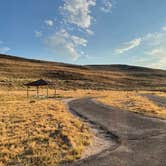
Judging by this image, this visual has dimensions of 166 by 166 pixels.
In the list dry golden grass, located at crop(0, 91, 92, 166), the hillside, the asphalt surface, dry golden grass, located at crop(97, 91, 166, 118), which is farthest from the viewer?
the hillside

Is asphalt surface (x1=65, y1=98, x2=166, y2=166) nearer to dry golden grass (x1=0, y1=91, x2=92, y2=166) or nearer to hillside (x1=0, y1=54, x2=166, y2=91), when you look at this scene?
dry golden grass (x1=0, y1=91, x2=92, y2=166)

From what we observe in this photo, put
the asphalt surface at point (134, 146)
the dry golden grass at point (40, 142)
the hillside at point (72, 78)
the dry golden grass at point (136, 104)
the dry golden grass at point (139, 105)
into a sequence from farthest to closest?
the hillside at point (72, 78) → the dry golden grass at point (136, 104) → the dry golden grass at point (139, 105) → the dry golden grass at point (40, 142) → the asphalt surface at point (134, 146)

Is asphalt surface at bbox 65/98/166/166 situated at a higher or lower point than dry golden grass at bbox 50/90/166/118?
higher

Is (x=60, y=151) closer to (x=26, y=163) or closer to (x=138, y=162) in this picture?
(x=26, y=163)

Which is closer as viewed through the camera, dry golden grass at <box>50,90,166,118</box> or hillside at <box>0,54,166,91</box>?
dry golden grass at <box>50,90,166,118</box>

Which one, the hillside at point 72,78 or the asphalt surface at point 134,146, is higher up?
the asphalt surface at point 134,146

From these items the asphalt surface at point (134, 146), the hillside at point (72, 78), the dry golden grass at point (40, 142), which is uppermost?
the asphalt surface at point (134, 146)

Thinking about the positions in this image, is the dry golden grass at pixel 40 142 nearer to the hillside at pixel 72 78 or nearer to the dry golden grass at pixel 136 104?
the dry golden grass at pixel 136 104

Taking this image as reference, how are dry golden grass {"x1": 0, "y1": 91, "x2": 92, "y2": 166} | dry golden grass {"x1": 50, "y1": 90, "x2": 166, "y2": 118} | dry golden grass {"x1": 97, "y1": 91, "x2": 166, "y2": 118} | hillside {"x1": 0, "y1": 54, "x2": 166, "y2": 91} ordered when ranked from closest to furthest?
dry golden grass {"x1": 0, "y1": 91, "x2": 92, "y2": 166}, dry golden grass {"x1": 97, "y1": 91, "x2": 166, "y2": 118}, dry golden grass {"x1": 50, "y1": 90, "x2": 166, "y2": 118}, hillside {"x1": 0, "y1": 54, "x2": 166, "y2": 91}

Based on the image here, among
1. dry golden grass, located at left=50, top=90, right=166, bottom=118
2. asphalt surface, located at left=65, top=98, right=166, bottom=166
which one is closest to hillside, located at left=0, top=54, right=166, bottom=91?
dry golden grass, located at left=50, top=90, right=166, bottom=118

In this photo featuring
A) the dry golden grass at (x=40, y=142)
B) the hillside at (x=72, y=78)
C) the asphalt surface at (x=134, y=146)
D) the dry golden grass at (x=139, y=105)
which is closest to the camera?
the asphalt surface at (x=134, y=146)

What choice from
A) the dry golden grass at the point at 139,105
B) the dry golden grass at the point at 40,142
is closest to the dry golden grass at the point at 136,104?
the dry golden grass at the point at 139,105

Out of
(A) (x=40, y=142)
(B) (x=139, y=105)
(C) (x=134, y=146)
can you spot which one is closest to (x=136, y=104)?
(B) (x=139, y=105)

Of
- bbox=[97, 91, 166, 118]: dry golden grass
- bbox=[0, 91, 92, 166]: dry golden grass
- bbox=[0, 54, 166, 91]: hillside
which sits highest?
bbox=[0, 91, 92, 166]: dry golden grass
